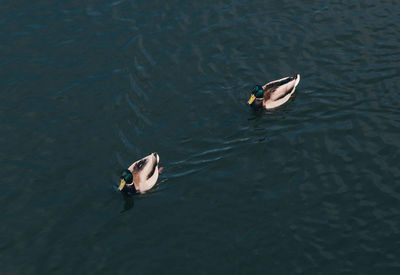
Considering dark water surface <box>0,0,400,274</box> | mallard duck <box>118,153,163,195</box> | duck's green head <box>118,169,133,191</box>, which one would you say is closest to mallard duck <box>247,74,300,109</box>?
dark water surface <box>0,0,400,274</box>

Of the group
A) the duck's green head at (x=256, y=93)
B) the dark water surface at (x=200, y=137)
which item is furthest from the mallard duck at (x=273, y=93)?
the dark water surface at (x=200, y=137)

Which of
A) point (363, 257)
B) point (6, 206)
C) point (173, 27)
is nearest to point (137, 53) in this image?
point (173, 27)

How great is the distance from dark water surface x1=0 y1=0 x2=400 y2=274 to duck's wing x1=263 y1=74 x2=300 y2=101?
58 centimetres

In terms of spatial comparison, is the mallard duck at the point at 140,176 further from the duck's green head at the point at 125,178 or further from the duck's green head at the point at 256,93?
the duck's green head at the point at 256,93

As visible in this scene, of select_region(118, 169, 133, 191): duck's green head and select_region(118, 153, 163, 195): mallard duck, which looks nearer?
select_region(118, 169, 133, 191): duck's green head

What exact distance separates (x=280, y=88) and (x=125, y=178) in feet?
25.8

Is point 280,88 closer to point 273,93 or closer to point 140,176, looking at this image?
point 273,93

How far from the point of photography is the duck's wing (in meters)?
24.1

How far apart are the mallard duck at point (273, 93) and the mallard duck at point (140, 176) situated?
523cm

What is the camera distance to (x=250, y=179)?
2117 cm

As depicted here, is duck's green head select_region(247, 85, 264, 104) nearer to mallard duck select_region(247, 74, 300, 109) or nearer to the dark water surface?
mallard duck select_region(247, 74, 300, 109)

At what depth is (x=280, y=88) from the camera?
79.0 feet

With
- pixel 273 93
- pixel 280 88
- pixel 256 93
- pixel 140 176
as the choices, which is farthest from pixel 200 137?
pixel 280 88

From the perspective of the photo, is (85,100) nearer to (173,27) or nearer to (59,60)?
(59,60)
